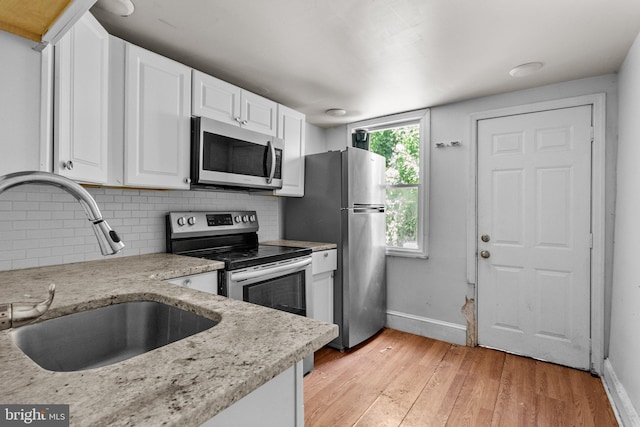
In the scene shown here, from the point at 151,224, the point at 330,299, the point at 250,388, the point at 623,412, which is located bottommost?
the point at 623,412

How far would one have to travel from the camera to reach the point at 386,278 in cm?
337

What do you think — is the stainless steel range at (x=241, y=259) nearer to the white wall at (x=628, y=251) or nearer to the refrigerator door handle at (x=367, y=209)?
the refrigerator door handle at (x=367, y=209)

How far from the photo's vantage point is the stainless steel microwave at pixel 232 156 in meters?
2.08

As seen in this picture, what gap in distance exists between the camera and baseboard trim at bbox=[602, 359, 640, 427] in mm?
1705

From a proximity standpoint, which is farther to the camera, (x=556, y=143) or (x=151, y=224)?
(x=556, y=143)

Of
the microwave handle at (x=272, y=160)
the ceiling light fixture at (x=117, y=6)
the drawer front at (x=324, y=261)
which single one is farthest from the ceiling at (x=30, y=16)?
the drawer front at (x=324, y=261)

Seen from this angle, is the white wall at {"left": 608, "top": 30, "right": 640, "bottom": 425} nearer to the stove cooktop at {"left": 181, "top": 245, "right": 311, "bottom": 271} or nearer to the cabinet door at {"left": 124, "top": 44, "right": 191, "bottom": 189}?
the stove cooktop at {"left": 181, "top": 245, "right": 311, "bottom": 271}

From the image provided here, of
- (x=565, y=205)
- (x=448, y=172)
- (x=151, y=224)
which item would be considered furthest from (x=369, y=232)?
(x=151, y=224)

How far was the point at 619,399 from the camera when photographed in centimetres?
190

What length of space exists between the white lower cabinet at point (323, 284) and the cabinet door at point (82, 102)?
1.61 metres

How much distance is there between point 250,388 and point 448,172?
9.41 feet

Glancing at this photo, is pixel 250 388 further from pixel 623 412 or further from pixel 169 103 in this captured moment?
pixel 623 412

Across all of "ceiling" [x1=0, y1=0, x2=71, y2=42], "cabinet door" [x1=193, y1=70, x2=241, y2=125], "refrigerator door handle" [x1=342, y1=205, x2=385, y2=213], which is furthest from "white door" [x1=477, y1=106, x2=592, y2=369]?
"ceiling" [x1=0, y1=0, x2=71, y2=42]

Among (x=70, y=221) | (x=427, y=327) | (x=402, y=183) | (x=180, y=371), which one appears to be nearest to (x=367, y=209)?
(x=402, y=183)
